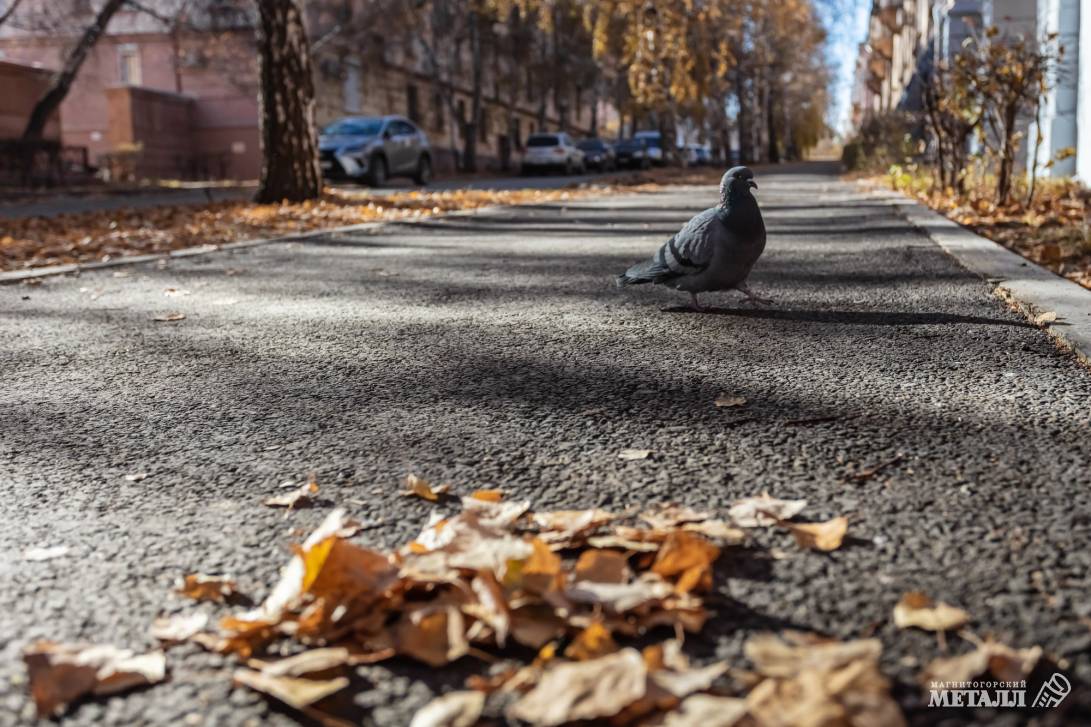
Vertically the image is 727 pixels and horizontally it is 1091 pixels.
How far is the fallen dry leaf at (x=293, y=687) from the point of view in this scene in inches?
54.3

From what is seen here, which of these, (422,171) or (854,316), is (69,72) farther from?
(854,316)

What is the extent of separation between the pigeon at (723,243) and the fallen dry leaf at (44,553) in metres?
2.74

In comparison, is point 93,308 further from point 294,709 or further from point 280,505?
point 294,709

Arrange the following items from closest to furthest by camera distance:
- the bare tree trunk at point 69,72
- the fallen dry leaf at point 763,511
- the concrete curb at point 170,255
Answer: the fallen dry leaf at point 763,511 → the concrete curb at point 170,255 → the bare tree trunk at point 69,72

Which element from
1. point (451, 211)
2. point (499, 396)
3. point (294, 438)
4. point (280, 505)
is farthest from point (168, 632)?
point (451, 211)

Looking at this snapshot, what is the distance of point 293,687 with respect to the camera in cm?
140

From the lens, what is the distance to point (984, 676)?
1404mm

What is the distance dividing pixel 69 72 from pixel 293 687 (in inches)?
1021

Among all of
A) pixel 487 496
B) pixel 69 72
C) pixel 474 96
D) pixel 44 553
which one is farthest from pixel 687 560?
pixel 474 96

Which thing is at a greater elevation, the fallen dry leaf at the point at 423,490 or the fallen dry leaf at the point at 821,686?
the fallen dry leaf at the point at 423,490

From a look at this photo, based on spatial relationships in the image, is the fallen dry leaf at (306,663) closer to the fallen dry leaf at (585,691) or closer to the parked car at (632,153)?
the fallen dry leaf at (585,691)

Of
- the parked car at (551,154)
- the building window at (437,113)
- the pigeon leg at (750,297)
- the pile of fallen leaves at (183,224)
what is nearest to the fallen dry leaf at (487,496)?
the pigeon leg at (750,297)

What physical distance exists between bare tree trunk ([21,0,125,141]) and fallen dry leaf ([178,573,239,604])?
24.4 metres

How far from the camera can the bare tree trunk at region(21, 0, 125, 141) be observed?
23.2 meters
